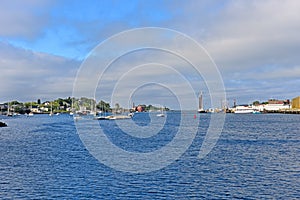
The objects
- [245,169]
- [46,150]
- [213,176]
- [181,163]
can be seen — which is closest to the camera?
[213,176]

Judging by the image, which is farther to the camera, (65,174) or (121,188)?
(65,174)

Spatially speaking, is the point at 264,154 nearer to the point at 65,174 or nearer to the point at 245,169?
the point at 245,169

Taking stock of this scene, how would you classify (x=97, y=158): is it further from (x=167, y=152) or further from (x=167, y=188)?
(x=167, y=188)

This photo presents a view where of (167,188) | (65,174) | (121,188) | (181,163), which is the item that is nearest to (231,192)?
(167,188)

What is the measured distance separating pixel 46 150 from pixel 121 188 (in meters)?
31.3

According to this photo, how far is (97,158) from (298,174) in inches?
1014

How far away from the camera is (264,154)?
53812 millimetres

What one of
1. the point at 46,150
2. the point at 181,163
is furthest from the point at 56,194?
the point at 46,150

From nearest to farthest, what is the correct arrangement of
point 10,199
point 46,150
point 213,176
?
point 10,199
point 213,176
point 46,150

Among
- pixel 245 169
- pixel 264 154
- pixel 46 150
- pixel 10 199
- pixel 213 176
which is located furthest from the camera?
pixel 46 150

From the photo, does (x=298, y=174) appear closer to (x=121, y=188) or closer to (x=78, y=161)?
(x=121, y=188)

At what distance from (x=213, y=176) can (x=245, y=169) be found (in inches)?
233

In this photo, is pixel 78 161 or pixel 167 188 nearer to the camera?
pixel 167 188

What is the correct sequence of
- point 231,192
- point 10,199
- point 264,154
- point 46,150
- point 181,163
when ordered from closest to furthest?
point 10,199 < point 231,192 < point 181,163 < point 264,154 < point 46,150
